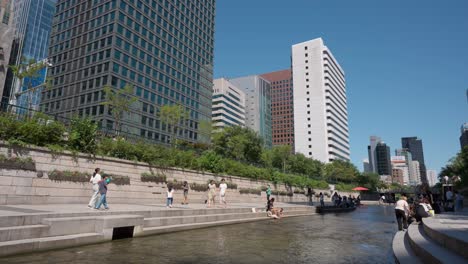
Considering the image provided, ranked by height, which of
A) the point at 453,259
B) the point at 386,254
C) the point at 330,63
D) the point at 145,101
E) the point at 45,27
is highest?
the point at 45,27

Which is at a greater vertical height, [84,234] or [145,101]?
[145,101]

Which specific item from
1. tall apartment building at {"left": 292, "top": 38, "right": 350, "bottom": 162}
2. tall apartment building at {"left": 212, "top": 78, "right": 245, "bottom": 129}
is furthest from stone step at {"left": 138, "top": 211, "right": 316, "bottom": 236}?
tall apartment building at {"left": 292, "top": 38, "right": 350, "bottom": 162}

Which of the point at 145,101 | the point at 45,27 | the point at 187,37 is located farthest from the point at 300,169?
the point at 45,27

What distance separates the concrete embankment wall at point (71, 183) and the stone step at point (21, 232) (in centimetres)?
732

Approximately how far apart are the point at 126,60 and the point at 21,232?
73402 mm

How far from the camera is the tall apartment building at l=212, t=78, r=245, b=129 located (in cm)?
13250

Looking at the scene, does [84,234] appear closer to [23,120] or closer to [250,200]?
[23,120]

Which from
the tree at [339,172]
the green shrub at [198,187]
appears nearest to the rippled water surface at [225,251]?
the green shrub at [198,187]

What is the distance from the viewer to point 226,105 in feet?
447

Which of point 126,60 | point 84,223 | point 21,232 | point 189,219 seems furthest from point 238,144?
point 126,60

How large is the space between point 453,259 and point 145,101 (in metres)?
78.2

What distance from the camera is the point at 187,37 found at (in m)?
96.2

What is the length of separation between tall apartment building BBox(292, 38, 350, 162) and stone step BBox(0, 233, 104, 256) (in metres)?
128

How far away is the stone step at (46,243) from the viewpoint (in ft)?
24.5
